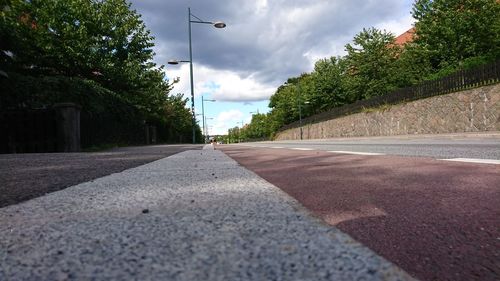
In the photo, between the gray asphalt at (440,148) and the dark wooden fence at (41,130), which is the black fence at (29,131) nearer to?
the dark wooden fence at (41,130)

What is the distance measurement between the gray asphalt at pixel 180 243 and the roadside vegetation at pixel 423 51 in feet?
94.9

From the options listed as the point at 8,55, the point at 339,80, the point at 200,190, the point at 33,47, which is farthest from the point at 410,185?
the point at 339,80

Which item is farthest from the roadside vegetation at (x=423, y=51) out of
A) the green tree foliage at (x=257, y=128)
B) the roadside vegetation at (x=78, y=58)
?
the green tree foliage at (x=257, y=128)

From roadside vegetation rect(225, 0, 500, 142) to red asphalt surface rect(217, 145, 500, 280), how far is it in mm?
27187

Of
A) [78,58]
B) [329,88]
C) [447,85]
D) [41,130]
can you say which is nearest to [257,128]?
[329,88]

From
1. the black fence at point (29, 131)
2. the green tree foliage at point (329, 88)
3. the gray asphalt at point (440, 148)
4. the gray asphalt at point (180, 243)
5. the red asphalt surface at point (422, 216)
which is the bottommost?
the gray asphalt at point (440, 148)

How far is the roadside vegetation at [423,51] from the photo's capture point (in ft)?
92.6

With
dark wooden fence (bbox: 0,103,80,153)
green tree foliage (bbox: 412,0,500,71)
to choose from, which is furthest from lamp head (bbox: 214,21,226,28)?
green tree foliage (bbox: 412,0,500,71)

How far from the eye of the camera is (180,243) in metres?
1.20

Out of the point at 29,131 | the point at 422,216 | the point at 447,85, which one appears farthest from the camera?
the point at 447,85

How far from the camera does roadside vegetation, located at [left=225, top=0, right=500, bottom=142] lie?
28.2 meters

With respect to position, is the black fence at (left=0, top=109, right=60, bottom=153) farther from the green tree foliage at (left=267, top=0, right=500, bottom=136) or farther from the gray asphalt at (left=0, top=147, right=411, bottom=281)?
the green tree foliage at (left=267, top=0, right=500, bottom=136)

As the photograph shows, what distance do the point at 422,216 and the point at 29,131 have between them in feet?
42.0

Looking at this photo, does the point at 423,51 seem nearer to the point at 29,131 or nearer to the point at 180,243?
the point at 29,131
